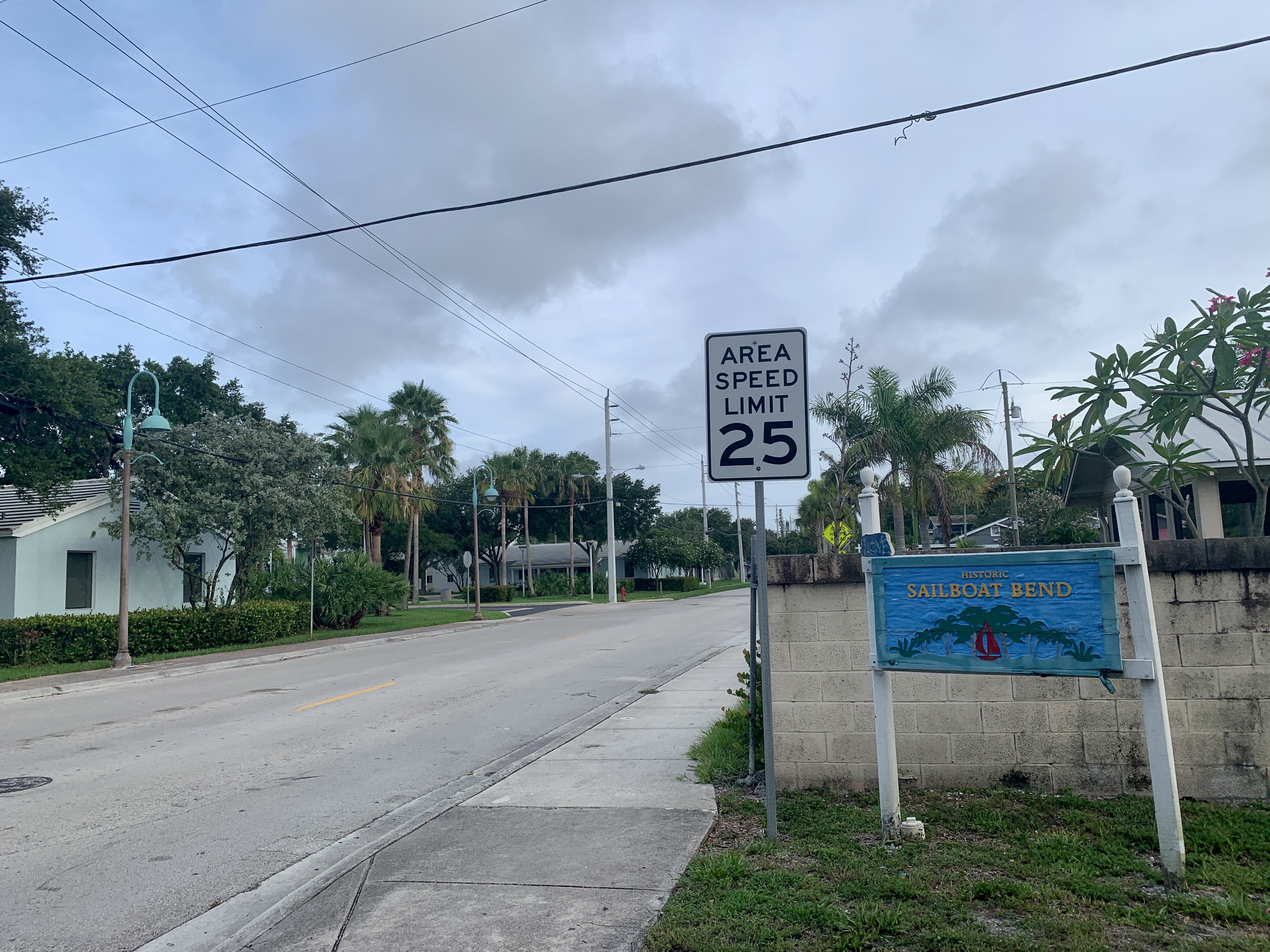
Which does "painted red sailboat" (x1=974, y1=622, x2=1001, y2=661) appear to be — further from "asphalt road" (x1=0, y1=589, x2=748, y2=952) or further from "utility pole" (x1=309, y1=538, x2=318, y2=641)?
"utility pole" (x1=309, y1=538, x2=318, y2=641)

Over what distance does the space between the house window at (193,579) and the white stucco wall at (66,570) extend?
266 millimetres

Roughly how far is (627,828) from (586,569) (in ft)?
235

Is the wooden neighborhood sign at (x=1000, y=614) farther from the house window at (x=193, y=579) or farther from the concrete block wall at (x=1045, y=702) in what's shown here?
the house window at (x=193, y=579)

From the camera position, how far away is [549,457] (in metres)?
72.1

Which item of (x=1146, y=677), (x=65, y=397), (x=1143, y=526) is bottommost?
(x=1146, y=677)

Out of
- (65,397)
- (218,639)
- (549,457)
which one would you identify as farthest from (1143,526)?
(549,457)

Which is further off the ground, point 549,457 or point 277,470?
point 549,457

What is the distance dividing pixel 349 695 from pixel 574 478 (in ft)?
184

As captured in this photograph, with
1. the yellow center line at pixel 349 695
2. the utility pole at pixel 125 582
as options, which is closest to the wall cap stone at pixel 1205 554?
the yellow center line at pixel 349 695

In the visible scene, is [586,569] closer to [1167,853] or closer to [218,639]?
[218,639]

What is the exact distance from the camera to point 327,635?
26.1 meters

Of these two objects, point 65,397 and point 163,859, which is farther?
point 65,397

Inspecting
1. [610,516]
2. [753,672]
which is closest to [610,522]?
[610,516]

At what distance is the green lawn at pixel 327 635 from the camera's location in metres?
17.3
